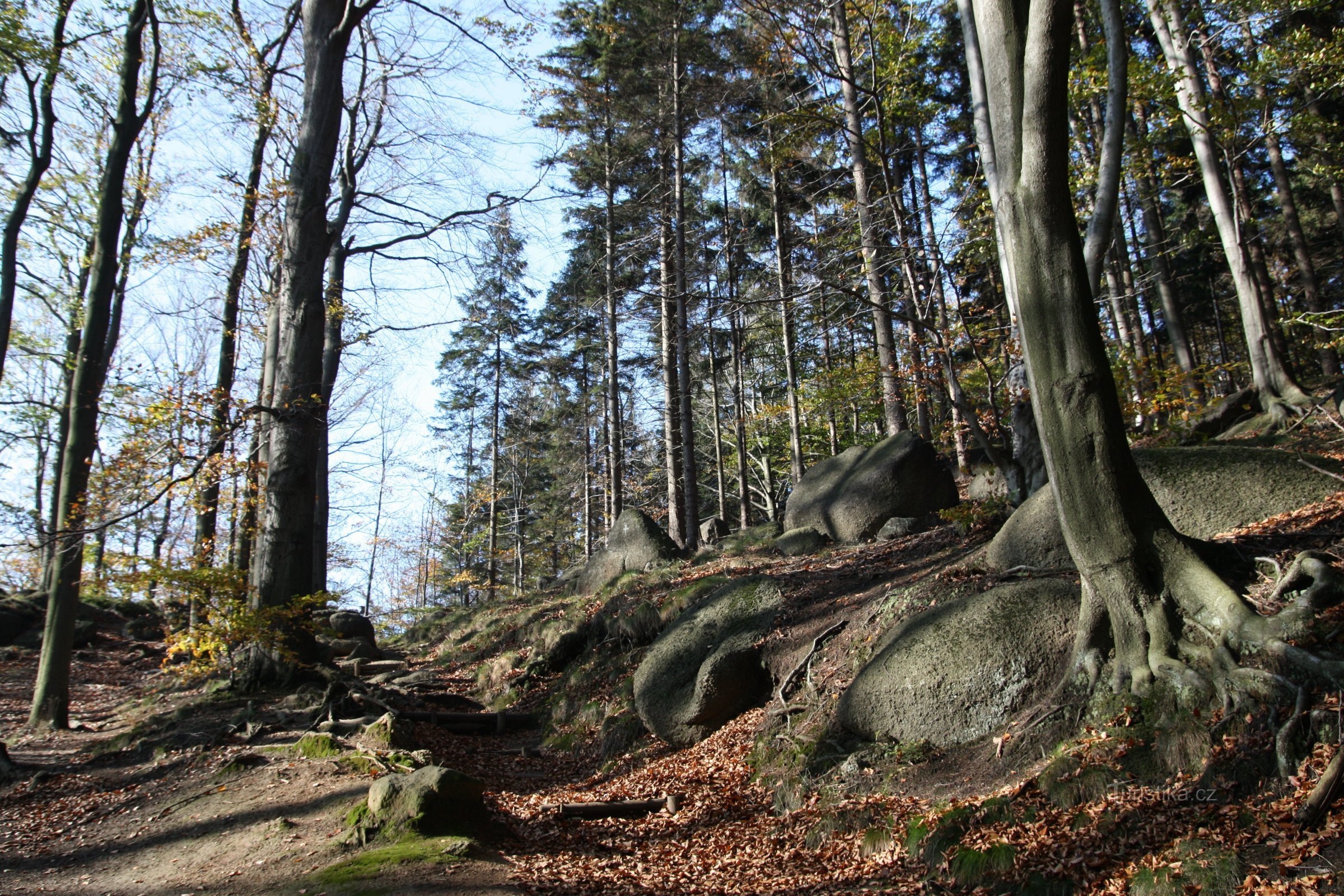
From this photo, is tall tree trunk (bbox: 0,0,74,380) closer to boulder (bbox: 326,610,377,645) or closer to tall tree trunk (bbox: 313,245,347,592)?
tall tree trunk (bbox: 313,245,347,592)

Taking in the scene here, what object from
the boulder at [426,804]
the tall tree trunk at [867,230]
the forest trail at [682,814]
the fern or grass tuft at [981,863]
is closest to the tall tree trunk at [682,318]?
the tall tree trunk at [867,230]

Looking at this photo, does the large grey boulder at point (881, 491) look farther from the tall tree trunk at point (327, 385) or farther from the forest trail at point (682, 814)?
A: the tall tree trunk at point (327, 385)

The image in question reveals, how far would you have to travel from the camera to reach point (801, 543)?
13.1 metres

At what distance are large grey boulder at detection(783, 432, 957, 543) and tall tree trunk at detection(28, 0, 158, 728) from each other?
11.1 meters

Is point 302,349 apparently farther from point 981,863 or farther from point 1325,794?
point 1325,794

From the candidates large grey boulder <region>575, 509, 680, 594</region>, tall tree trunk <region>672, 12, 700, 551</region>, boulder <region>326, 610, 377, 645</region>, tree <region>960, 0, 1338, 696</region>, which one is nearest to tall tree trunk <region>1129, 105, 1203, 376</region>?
tall tree trunk <region>672, 12, 700, 551</region>

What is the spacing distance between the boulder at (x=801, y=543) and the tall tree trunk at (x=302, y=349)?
766 cm

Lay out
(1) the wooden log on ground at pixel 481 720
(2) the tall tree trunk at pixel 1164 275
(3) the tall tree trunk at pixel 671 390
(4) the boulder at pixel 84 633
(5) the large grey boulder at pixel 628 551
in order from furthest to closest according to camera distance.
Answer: (3) the tall tree trunk at pixel 671 390, (4) the boulder at pixel 84 633, (2) the tall tree trunk at pixel 1164 275, (5) the large grey boulder at pixel 628 551, (1) the wooden log on ground at pixel 481 720

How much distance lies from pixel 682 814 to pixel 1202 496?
585 cm

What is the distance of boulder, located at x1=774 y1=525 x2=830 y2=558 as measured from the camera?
12867 mm

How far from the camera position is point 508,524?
1261 inches

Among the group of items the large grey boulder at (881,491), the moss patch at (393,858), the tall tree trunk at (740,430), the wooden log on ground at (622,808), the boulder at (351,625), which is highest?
the tall tree trunk at (740,430)

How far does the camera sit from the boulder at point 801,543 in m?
12.9

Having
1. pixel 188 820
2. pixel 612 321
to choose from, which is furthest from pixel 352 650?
pixel 612 321
